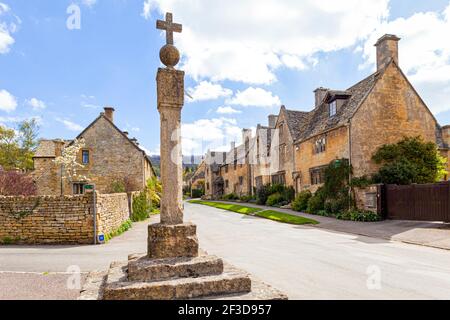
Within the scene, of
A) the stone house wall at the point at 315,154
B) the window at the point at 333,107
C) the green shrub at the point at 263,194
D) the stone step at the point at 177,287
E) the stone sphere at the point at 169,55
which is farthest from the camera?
the green shrub at the point at 263,194

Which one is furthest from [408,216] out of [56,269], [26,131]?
[26,131]

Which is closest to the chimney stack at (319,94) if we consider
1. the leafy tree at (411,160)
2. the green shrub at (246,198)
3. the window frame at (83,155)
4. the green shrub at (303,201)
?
the green shrub at (303,201)

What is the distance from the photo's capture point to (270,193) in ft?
106

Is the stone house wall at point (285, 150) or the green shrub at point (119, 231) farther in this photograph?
the stone house wall at point (285, 150)

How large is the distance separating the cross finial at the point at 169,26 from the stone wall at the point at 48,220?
850 centimetres

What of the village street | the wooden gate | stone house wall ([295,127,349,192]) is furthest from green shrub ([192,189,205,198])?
the village street

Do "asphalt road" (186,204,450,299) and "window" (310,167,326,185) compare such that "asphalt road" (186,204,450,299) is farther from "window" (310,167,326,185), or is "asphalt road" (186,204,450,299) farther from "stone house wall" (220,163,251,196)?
"stone house wall" (220,163,251,196)

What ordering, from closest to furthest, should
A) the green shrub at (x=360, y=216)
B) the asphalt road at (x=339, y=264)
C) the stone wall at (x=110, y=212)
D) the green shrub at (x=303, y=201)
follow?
1. the asphalt road at (x=339, y=264)
2. the stone wall at (x=110, y=212)
3. the green shrub at (x=360, y=216)
4. the green shrub at (x=303, y=201)

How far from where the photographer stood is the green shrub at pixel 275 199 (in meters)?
30.1

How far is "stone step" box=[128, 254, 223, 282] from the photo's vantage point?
4934 mm

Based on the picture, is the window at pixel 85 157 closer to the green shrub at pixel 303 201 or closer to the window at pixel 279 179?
the green shrub at pixel 303 201

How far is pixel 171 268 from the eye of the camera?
5.05m

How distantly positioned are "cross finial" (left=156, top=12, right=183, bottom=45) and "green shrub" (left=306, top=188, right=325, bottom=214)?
751 inches
